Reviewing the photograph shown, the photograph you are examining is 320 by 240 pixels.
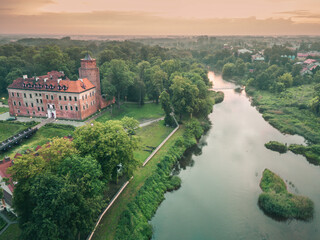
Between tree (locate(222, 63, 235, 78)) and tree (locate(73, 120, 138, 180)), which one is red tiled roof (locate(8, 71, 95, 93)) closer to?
tree (locate(73, 120, 138, 180))

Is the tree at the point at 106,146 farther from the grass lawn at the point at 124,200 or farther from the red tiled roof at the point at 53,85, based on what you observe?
the red tiled roof at the point at 53,85

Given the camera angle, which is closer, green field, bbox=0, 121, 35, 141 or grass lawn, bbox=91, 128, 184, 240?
grass lawn, bbox=91, 128, 184, 240

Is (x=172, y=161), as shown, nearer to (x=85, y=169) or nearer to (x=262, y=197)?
(x=262, y=197)

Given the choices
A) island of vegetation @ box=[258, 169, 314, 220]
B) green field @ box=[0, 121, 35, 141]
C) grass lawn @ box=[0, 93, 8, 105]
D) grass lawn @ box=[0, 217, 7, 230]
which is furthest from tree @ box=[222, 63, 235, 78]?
grass lawn @ box=[0, 217, 7, 230]

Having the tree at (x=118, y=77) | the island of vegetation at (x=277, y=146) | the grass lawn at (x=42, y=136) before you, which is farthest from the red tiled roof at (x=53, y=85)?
the island of vegetation at (x=277, y=146)

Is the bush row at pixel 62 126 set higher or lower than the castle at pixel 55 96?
lower

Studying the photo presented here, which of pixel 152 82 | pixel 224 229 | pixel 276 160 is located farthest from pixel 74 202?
pixel 152 82

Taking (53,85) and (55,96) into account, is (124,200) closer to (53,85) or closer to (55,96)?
(55,96)
